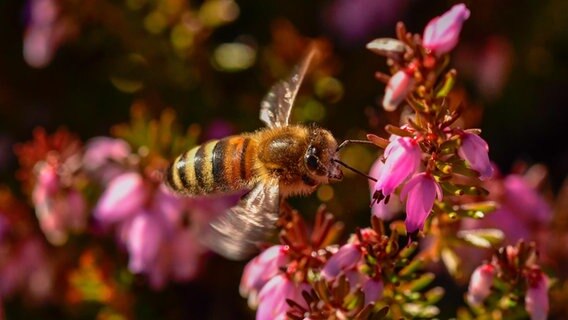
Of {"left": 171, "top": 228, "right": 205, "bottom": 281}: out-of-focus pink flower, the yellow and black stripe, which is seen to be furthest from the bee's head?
{"left": 171, "top": 228, "right": 205, "bottom": 281}: out-of-focus pink flower

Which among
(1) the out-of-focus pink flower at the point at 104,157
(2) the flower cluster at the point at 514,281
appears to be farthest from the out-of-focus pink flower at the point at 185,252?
(2) the flower cluster at the point at 514,281

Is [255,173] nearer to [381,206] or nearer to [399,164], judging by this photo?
[381,206]

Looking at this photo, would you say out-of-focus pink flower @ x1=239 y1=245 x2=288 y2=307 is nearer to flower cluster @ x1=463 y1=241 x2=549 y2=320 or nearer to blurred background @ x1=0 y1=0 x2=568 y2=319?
flower cluster @ x1=463 y1=241 x2=549 y2=320

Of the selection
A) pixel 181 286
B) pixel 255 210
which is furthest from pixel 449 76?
pixel 181 286

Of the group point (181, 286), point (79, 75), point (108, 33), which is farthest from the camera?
point (79, 75)

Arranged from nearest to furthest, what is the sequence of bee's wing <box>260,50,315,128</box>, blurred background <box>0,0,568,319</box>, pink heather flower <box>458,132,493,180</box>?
pink heather flower <box>458,132,493,180</box>, bee's wing <box>260,50,315,128</box>, blurred background <box>0,0,568,319</box>

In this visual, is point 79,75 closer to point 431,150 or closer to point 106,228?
point 106,228
